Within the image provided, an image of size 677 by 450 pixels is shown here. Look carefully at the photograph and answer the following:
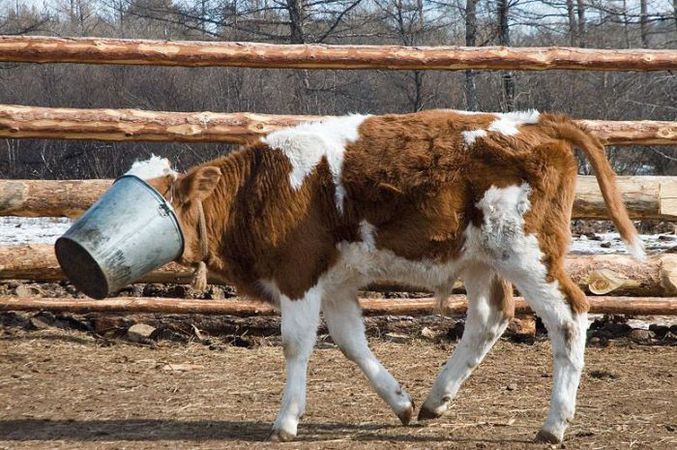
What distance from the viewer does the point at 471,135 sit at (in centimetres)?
528

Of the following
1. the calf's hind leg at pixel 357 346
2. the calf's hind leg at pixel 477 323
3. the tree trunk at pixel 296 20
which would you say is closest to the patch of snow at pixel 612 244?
the calf's hind leg at pixel 477 323

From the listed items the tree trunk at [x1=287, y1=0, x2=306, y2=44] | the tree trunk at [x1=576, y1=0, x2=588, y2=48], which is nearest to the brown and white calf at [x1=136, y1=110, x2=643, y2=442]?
the tree trunk at [x1=287, y1=0, x2=306, y2=44]

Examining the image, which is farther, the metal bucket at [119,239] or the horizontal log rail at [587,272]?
the horizontal log rail at [587,272]

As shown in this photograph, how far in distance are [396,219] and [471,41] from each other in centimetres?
1353

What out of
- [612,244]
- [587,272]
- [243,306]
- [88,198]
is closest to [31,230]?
[88,198]

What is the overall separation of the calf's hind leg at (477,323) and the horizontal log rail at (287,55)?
3336 millimetres

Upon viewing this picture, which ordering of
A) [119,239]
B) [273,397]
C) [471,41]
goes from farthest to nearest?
[471,41] → [273,397] → [119,239]

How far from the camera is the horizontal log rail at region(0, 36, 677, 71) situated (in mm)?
8422

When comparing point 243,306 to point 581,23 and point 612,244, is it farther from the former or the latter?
point 581,23

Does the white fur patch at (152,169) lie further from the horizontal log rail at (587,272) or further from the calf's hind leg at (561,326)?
the horizontal log rail at (587,272)

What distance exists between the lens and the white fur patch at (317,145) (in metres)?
5.37

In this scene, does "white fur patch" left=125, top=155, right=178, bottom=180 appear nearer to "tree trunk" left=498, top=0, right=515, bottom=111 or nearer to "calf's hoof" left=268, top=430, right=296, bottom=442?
"calf's hoof" left=268, top=430, right=296, bottom=442

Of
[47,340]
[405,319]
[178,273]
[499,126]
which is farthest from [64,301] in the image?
[499,126]

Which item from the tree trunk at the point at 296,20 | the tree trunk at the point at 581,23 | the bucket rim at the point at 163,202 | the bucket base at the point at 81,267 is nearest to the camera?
the bucket base at the point at 81,267
